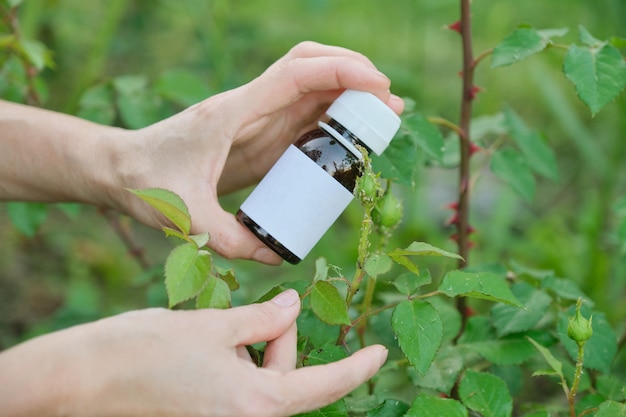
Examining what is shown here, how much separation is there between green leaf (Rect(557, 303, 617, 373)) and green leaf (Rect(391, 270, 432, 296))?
24cm

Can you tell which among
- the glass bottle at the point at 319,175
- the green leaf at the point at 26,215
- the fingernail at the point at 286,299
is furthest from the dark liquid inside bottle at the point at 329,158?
the green leaf at the point at 26,215

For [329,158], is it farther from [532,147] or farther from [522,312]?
[532,147]

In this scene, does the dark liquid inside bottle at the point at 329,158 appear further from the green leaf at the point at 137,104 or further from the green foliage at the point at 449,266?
the green leaf at the point at 137,104

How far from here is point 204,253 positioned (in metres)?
0.72

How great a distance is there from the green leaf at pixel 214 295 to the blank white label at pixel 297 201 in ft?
0.46

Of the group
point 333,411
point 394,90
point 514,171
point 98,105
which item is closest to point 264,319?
point 333,411

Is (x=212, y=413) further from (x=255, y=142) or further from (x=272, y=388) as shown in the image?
(x=255, y=142)

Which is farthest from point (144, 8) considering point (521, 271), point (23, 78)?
point (521, 271)

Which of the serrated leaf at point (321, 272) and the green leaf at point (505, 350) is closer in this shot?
the serrated leaf at point (321, 272)

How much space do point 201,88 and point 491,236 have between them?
1.05 m

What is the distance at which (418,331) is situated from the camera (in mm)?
792

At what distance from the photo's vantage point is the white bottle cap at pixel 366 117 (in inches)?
34.1

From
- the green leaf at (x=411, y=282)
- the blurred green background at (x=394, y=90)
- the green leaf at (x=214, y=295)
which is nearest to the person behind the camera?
the green leaf at (x=214, y=295)

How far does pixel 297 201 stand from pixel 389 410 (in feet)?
0.92
